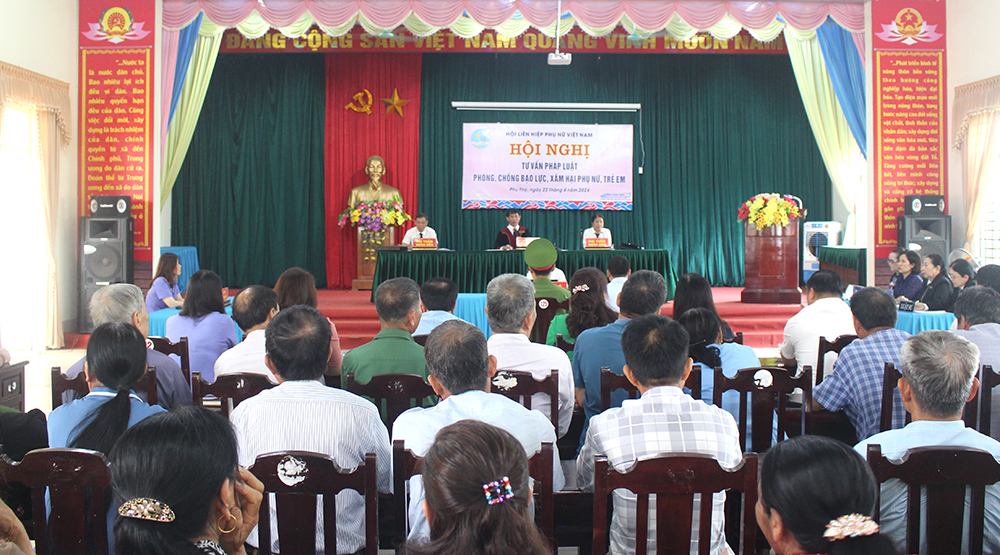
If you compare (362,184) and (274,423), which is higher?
(362,184)

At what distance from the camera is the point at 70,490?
57.4 inches

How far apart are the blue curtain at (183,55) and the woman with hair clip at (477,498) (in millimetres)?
6748

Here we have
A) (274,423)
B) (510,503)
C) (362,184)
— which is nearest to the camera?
(510,503)

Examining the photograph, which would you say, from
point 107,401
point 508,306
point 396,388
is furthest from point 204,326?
point 107,401

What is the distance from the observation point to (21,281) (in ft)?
21.4

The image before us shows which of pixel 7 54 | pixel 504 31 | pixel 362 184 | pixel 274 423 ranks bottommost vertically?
pixel 274 423

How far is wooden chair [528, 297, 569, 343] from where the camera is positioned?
4469 mm

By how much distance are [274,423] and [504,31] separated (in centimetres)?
578

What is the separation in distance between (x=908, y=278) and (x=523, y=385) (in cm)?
445

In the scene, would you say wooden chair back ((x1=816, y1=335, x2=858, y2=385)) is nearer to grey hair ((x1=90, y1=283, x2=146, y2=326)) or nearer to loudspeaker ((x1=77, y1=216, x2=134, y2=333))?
grey hair ((x1=90, y1=283, x2=146, y2=326))

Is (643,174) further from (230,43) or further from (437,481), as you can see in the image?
(437,481)

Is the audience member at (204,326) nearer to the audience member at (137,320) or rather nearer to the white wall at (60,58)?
the audience member at (137,320)

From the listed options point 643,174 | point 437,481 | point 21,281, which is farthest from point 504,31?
point 437,481

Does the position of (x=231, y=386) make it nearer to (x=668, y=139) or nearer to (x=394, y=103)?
(x=394, y=103)
